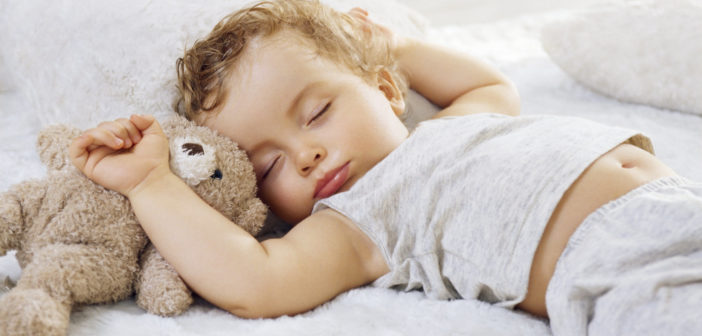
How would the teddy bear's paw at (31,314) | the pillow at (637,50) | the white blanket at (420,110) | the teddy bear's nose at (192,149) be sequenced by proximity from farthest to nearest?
the pillow at (637,50) → the teddy bear's nose at (192,149) → the white blanket at (420,110) → the teddy bear's paw at (31,314)

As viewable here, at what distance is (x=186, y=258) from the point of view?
75cm

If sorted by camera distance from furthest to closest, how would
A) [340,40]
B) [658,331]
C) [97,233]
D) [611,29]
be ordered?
[611,29]
[340,40]
[97,233]
[658,331]

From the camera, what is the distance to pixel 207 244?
75cm

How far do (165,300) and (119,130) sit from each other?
24cm

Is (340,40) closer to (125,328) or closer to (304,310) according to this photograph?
(304,310)

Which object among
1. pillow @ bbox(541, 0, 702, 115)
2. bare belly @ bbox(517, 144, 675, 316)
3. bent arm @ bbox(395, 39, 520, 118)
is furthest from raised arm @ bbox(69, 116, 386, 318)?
pillow @ bbox(541, 0, 702, 115)

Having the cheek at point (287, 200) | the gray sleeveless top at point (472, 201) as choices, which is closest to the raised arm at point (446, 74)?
the gray sleeveless top at point (472, 201)

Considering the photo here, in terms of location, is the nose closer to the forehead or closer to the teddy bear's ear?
the forehead

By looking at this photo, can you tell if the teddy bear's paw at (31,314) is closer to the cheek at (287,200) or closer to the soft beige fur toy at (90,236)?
the soft beige fur toy at (90,236)

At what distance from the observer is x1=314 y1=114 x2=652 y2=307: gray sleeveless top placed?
764 millimetres

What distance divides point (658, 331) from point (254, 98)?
0.59 m

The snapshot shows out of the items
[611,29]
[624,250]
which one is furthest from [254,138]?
[611,29]

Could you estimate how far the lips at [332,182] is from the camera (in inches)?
35.2

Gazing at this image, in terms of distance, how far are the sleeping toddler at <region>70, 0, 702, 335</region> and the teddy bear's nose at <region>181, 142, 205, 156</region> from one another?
3 cm
